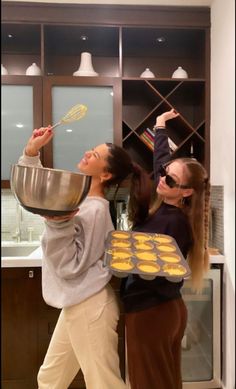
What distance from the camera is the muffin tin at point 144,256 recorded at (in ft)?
3.34

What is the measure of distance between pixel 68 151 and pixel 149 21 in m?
0.93

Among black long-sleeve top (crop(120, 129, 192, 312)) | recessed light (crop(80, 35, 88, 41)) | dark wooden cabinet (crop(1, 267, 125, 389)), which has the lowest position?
dark wooden cabinet (crop(1, 267, 125, 389))

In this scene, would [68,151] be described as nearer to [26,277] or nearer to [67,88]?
[67,88]

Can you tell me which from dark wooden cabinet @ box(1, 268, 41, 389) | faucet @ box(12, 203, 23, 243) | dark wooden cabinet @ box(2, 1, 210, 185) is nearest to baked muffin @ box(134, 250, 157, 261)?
dark wooden cabinet @ box(1, 268, 41, 389)

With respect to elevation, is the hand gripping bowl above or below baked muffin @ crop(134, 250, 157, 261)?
above

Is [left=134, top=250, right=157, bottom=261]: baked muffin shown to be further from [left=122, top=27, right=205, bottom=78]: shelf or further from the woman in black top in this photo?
[left=122, top=27, right=205, bottom=78]: shelf

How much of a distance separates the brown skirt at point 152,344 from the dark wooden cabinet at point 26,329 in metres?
0.55

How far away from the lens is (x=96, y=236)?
1.12m

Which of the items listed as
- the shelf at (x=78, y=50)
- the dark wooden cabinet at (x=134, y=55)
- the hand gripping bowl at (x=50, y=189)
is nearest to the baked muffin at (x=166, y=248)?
the hand gripping bowl at (x=50, y=189)

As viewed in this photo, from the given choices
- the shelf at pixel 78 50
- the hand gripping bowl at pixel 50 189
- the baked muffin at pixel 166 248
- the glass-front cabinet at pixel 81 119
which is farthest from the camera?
the shelf at pixel 78 50

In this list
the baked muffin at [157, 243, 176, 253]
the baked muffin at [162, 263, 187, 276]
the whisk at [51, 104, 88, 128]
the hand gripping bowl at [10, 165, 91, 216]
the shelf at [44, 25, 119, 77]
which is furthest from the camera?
the shelf at [44, 25, 119, 77]

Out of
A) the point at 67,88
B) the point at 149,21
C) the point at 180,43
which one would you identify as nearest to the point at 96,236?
the point at 67,88

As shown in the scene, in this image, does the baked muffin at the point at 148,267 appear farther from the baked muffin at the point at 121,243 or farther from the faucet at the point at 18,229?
the faucet at the point at 18,229

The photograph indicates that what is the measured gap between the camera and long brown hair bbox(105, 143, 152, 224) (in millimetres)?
1222
